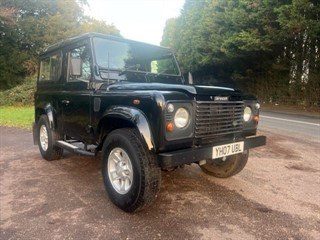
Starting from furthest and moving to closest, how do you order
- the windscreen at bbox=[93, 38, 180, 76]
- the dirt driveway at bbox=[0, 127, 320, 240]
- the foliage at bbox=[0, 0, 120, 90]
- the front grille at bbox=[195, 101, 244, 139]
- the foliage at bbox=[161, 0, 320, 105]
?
the foliage at bbox=[0, 0, 120, 90], the foliage at bbox=[161, 0, 320, 105], the windscreen at bbox=[93, 38, 180, 76], the front grille at bbox=[195, 101, 244, 139], the dirt driveway at bbox=[0, 127, 320, 240]

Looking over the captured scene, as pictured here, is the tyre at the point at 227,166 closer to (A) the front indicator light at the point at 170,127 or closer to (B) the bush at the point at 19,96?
(A) the front indicator light at the point at 170,127

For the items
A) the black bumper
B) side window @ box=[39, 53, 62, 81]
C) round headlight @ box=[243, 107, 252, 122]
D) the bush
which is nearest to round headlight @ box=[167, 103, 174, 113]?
the black bumper

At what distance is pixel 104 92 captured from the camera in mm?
3961

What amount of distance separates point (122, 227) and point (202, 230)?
0.81m

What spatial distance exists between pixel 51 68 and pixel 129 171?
3.05m

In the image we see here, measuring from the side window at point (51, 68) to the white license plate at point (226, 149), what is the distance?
123 inches

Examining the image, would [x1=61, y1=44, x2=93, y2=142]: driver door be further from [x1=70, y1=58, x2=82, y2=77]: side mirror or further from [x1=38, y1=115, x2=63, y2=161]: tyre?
[x1=38, y1=115, x2=63, y2=161]: tyre

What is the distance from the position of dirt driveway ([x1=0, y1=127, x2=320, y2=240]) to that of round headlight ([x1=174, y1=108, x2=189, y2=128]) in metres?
1.01

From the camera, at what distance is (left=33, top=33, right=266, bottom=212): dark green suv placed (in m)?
3.23

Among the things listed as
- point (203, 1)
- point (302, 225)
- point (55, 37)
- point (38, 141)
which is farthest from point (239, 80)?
point (302, 225)

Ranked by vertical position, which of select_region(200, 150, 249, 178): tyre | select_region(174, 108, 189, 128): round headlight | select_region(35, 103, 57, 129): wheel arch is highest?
select_region(174, 108, 189, 128): round headlight

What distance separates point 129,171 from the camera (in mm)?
3521

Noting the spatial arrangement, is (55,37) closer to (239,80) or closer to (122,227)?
(239,80)

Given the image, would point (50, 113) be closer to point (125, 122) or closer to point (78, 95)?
point (78, 95)
